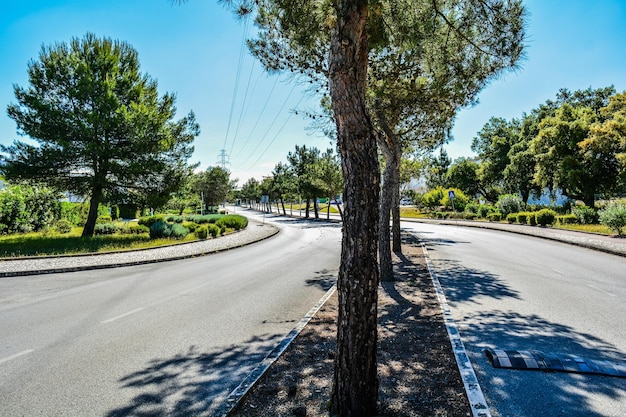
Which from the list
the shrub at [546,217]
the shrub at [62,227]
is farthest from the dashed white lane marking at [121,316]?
the shrub at [546,217]

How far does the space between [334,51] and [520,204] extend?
36.9 m

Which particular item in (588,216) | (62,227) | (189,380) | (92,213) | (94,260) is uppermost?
(92,213)

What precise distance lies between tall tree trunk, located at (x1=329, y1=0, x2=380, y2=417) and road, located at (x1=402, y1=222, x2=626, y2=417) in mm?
1370

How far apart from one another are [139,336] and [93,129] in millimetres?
17307

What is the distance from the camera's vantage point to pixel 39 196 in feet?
74.9

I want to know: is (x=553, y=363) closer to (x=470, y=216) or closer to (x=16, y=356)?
(x=16, y=356)

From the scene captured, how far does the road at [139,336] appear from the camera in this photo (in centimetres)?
375

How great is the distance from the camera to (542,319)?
6.01m

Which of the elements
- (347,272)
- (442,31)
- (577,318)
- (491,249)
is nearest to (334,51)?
(347,272)

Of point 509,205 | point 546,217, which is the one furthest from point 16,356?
point 509,205

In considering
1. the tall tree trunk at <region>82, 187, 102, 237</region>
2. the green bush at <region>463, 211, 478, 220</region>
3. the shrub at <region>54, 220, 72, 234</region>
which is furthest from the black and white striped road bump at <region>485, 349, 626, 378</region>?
the green bush at <region>463, 211, 478, 220</region>

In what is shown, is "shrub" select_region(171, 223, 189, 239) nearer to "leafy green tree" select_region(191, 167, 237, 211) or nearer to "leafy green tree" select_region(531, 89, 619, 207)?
"leafy green tree" select_region(531, 89, 619, 207)

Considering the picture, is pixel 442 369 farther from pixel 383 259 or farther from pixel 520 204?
pixel 520 204

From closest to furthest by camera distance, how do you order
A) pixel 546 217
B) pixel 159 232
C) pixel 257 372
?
1. pixel 257 372
2. pixel 159 232
3. pixel 546 217
